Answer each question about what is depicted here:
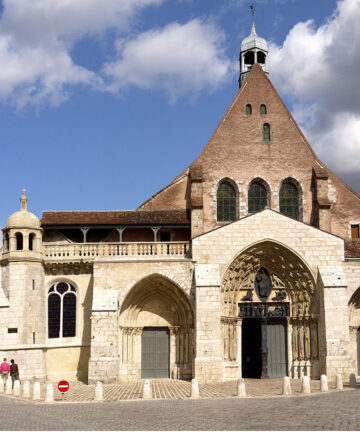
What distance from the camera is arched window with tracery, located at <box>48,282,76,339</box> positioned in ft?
80.4

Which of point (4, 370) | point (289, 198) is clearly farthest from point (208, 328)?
point (289, 198)

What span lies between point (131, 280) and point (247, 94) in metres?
12.5

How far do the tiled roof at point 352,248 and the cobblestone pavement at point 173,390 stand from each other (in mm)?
6049

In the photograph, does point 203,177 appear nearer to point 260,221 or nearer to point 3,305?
point 260,221

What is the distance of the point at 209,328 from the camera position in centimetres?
→ 2250

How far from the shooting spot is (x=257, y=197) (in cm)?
2855

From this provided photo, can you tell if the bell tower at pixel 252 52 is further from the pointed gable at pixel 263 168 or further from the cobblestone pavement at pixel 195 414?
the cobblestone pavement at pixel 195 414

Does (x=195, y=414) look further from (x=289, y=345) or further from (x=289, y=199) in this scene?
(x=289, y=199)

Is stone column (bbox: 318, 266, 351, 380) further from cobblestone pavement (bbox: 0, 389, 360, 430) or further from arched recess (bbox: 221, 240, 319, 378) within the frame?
cobblestone pavement (bbox: 0, 389, 360, 430)

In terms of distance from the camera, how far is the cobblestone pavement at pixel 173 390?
58.1 feet

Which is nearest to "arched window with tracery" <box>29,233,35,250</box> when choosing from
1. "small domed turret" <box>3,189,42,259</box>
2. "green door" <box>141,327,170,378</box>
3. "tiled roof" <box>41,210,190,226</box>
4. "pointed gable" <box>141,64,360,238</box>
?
"small domed turret" <box>3,189,42,259</box>

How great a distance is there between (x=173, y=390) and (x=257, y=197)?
39.5 ft

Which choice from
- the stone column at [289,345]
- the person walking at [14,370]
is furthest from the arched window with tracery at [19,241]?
the stone column at [289,345]

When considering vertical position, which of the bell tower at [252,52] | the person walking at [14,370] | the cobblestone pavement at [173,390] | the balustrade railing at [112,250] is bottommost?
the cobblestone pavement at [173,390]
